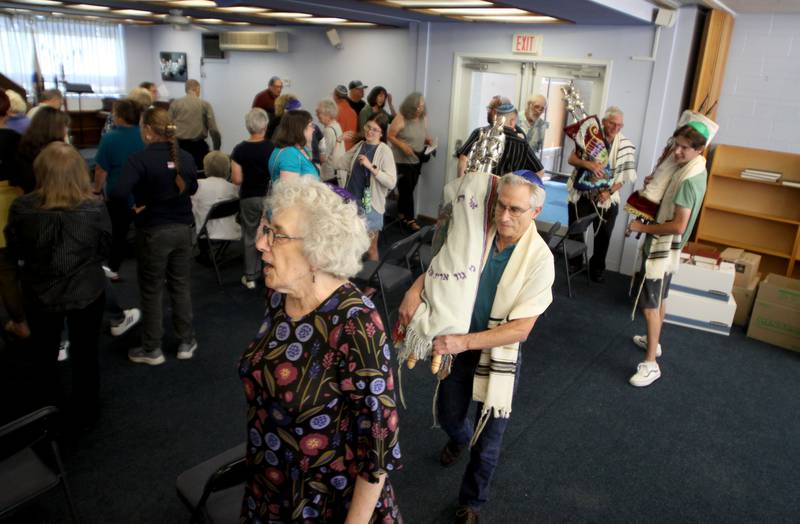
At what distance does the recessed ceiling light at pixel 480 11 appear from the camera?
495 cm

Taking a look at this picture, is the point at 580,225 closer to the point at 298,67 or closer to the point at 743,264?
the point at 743,264

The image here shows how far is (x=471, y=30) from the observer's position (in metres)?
6.69

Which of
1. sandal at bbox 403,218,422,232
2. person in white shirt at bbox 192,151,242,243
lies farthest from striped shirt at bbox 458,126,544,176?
sandal at bbox 403,218,422,232

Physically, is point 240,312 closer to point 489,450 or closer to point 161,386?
point 161,386

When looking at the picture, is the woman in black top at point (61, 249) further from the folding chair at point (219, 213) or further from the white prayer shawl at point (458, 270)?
the folding chair at point (219, 213)

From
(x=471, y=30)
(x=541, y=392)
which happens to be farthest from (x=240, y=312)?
(x=471, y=30)

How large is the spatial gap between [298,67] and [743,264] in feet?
23.0

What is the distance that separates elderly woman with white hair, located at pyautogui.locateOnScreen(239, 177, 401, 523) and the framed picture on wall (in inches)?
441

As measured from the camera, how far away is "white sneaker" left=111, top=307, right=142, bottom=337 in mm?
4184

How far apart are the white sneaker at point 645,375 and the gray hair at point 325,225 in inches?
115

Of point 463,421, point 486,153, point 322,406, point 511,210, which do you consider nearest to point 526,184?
point 511,210

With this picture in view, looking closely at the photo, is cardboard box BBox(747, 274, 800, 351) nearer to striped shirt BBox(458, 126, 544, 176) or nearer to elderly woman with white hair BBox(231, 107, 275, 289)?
striped shirt BBox(458, 126, 544, 176)

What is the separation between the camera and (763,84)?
531cm

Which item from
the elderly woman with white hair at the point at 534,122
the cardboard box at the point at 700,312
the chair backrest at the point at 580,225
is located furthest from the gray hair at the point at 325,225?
the elderly woman with white hair at the point at 534,122
